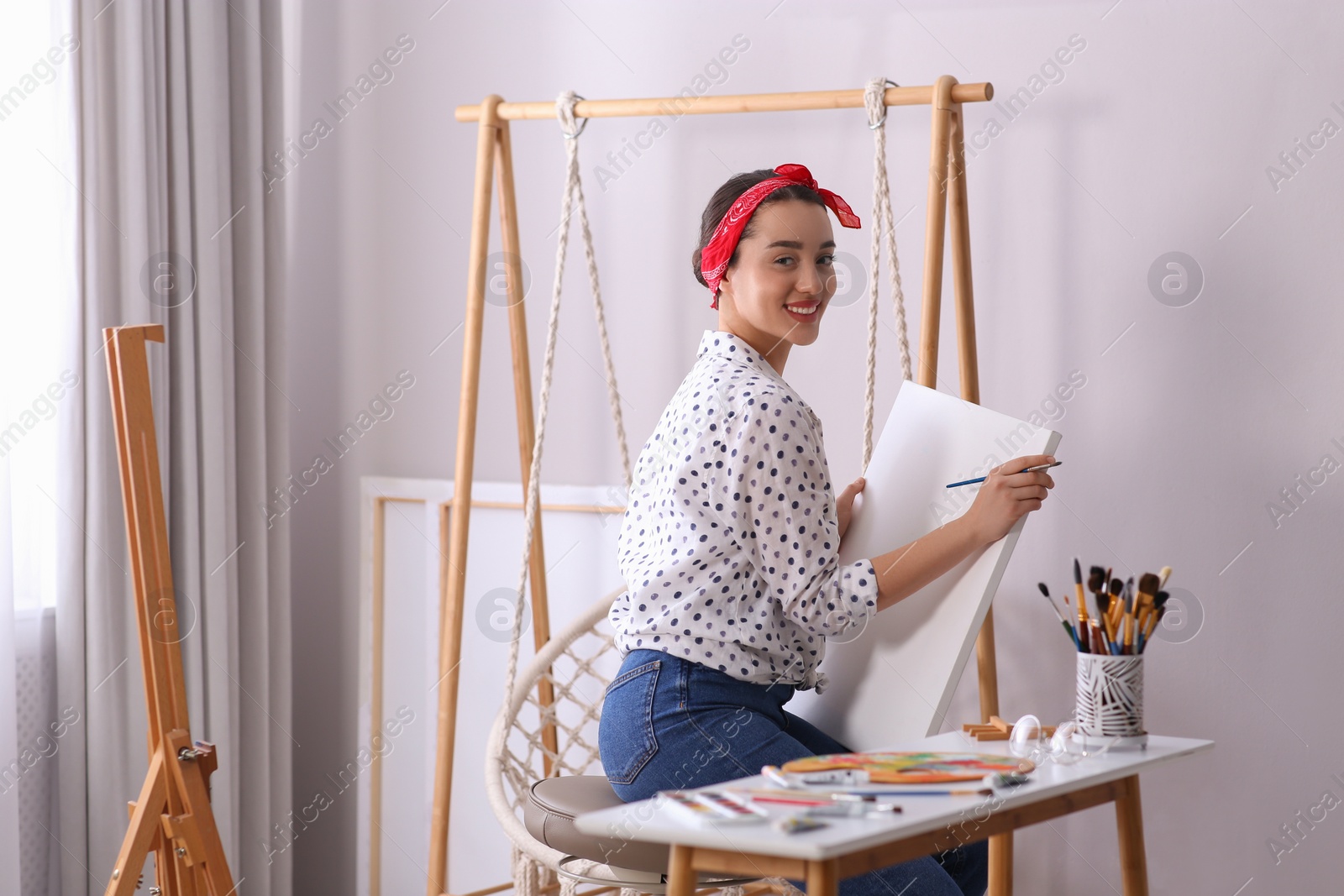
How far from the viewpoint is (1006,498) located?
59.9 inches

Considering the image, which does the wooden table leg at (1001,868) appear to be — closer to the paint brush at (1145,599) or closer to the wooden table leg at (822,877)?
the paint brush at (1145,599)

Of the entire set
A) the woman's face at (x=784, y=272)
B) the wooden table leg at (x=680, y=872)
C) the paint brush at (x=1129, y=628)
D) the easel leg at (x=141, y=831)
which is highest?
the woman's face at (x=784, y=272)

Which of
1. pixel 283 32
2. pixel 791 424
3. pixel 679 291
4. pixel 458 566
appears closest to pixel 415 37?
pixel 283 32

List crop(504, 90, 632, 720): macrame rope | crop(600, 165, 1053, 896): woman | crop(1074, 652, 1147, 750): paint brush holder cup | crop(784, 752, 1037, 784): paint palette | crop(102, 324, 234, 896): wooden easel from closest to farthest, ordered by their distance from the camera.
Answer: crop(784, 752, 1037, 784): paint palette → crop(1074, 652, 1147, 750): paint brush holder cup → crop(600, 165, 1053, 896): woman → crop(102, 324, 234, 896): wooden easel → crop(504, 90, 632, 720): macrame rope

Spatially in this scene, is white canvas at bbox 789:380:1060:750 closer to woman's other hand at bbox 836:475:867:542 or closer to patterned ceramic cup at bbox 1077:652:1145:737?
woman's other hand at bbox 836:475:867:542

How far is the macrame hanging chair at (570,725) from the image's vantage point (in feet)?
5.30

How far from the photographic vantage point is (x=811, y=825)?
3.43ft

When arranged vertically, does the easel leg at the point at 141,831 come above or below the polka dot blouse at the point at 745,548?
below

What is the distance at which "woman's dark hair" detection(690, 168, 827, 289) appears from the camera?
1682 mm

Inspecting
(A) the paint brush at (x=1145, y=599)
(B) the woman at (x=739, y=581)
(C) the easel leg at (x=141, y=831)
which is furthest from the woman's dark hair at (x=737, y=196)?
(C) the easel leg at (x=141, y=831)

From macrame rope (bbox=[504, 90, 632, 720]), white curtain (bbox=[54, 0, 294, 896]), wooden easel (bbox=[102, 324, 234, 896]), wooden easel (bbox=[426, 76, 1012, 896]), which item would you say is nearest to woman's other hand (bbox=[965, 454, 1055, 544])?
wooden easel (bbox=[426, 76, 1012, 896])

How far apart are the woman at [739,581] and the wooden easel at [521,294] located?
430 mm

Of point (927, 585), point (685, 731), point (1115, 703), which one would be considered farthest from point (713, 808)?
point (927, 585)

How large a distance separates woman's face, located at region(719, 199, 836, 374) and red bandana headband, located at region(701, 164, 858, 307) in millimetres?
15
